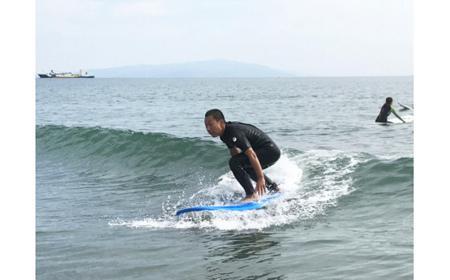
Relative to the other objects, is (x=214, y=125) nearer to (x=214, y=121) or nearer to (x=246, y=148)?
(x=214, y=121)

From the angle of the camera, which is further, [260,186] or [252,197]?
[252,197]

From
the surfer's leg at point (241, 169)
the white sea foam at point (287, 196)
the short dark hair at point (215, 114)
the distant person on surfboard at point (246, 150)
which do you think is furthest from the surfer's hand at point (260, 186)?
the short dark hair at point (215, 114)

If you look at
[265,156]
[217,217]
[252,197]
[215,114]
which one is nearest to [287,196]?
[265,156]

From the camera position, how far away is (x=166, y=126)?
2842cm

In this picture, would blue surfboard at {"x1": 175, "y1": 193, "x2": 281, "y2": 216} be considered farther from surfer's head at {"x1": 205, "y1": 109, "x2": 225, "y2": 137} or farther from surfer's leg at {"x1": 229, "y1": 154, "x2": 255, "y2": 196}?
surfer's head at {"x1": 205, "y1": 109, "x2": 225, "y2": 137}

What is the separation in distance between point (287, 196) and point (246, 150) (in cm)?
180

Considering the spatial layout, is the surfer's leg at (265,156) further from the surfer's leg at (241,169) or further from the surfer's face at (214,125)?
the surfer's face at (214,125)

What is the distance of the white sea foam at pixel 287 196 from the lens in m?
8.90

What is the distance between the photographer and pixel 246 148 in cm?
883

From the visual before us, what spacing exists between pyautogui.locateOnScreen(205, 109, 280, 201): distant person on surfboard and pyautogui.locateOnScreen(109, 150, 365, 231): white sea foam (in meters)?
0.46

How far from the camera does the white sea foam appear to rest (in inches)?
350

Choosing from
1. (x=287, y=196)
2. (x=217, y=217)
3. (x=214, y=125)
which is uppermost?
(x=214, y=125)
